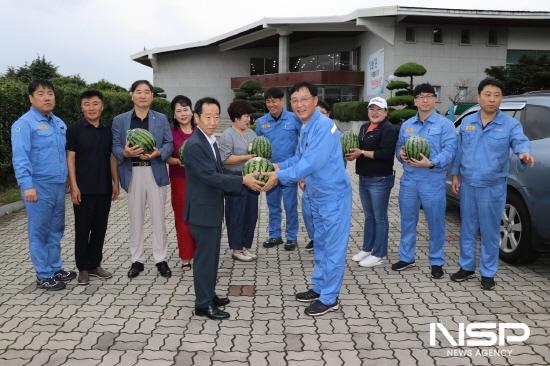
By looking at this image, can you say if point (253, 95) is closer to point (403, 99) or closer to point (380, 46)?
point (380, 46)

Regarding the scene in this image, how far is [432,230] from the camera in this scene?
5398 mm

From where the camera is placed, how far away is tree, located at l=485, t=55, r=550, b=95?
2633 cm

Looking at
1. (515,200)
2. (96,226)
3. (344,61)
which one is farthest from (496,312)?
(344,61)

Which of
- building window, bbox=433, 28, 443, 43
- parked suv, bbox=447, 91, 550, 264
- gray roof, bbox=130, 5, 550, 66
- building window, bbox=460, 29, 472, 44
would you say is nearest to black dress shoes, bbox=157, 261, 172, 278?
parked suv, bbox=447, 91, 550, 264

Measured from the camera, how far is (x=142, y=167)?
5.29m

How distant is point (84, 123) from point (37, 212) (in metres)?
1.02

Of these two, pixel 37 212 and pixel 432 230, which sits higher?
pixel 37 212

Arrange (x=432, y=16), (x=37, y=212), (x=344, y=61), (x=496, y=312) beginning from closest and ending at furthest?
1. (x=496, y=312)
2. (x=37, y=212)
3. (x=432, y=16)
4. (x=344, y=61)

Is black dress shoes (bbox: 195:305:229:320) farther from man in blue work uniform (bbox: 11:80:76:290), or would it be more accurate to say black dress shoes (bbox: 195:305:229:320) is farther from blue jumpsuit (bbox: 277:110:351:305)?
man in blue work uniform (bbox: 11:80:76:290)

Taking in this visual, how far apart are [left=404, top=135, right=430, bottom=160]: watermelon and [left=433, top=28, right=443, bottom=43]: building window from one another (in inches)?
1124

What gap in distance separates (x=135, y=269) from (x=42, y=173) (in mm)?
1448

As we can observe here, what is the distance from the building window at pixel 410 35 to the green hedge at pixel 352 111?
17.0ft

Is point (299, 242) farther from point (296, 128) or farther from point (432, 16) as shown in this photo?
point (432, 16)

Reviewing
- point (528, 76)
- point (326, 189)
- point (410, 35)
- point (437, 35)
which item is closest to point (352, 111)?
point (410, 35)
